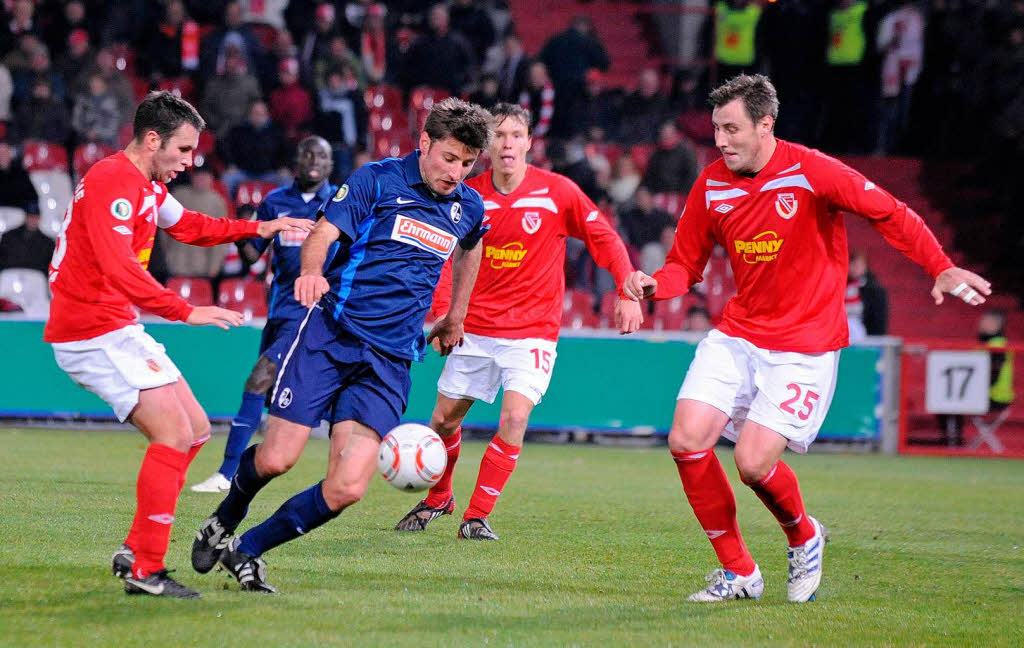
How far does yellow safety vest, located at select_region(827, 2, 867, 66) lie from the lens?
19062 mm

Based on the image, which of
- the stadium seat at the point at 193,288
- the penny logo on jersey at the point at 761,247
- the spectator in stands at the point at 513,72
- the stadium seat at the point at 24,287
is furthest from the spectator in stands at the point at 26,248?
the penny logo on jersey at the point at 761,247

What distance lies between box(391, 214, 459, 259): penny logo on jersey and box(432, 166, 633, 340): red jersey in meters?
2.20

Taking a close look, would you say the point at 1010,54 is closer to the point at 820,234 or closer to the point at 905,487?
the point at 905,487

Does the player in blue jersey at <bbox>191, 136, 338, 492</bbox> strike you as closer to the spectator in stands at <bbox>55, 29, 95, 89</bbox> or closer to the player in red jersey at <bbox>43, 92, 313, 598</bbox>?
the player in red jersey at <bbox>43, 92, 313, 598</bbox>

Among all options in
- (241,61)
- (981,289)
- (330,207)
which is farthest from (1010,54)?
(330,207)

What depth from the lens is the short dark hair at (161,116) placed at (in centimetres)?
597

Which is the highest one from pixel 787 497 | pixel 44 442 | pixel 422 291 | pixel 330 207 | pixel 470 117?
pixel 470 117

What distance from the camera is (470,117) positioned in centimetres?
602

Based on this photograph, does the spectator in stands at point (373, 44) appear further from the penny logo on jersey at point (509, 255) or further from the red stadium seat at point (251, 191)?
the penny logo on jersey at point (509, 255)

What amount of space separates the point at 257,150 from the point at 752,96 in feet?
39.2

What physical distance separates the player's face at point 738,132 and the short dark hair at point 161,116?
2.35m

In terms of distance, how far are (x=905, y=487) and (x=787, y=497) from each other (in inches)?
240

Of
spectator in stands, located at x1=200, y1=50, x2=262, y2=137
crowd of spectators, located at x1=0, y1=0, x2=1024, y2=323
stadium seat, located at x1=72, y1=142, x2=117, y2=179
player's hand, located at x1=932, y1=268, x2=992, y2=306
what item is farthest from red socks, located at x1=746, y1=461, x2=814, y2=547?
spectator in stands, located at x1=200, y1=50, x2=262, y2=137

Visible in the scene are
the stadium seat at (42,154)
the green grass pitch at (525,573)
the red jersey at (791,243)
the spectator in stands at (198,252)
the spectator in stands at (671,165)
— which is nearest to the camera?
the green grass pitch at (525,573)
